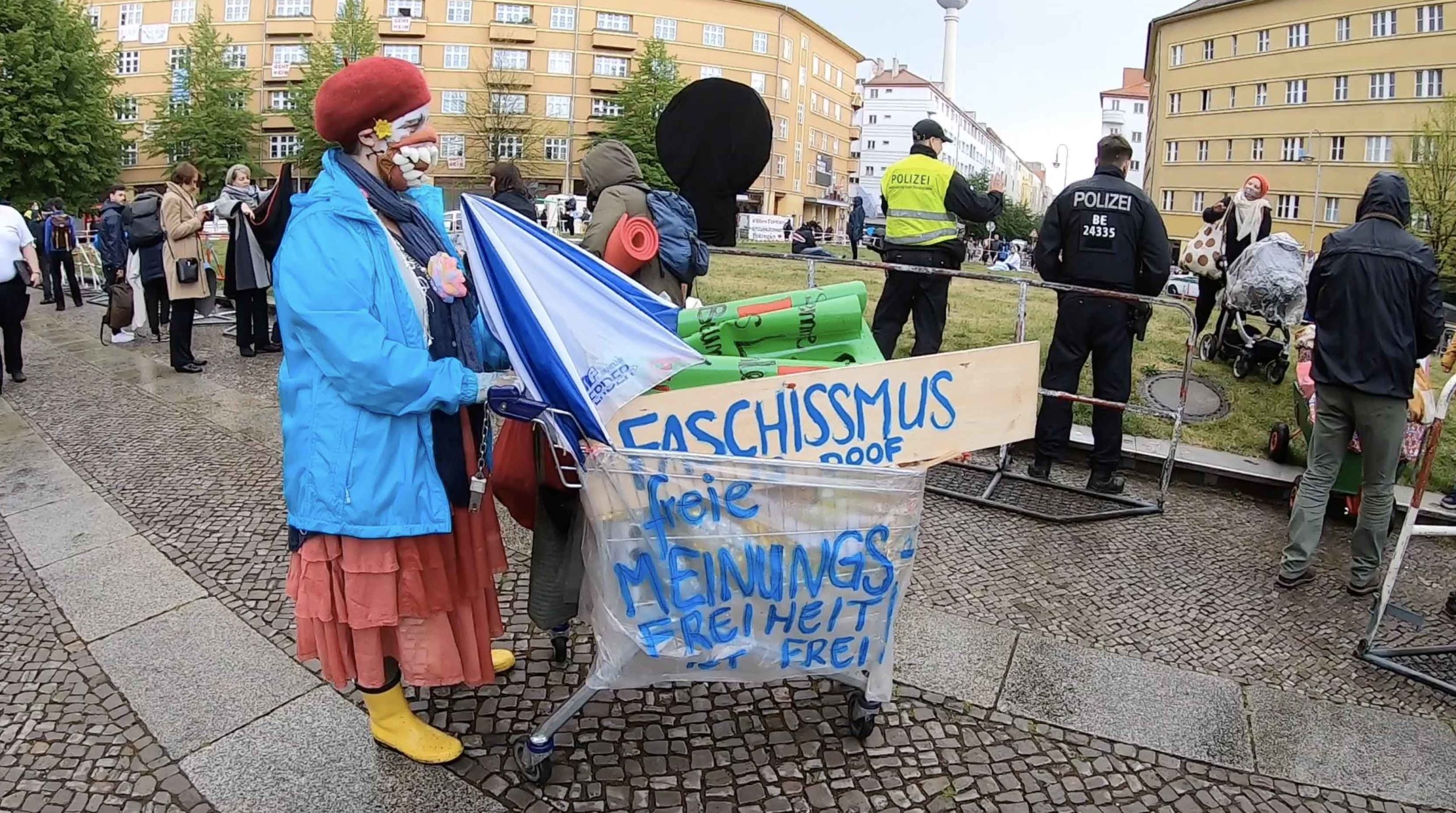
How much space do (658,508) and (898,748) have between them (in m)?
1.26

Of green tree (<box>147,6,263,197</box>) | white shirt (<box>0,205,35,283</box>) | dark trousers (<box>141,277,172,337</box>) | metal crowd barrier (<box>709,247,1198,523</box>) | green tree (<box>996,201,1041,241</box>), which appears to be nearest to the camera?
metal crowd barrier (<box>709,247,1198,523</box>)

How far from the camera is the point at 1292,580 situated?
4332 mm

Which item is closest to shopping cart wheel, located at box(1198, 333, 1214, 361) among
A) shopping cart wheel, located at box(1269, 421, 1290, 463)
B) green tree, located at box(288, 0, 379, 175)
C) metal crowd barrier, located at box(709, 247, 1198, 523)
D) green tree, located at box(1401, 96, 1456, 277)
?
shopping cart wheel, located at box(1269, 421, 1290, 463)

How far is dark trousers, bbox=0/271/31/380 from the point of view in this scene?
7.54 metres

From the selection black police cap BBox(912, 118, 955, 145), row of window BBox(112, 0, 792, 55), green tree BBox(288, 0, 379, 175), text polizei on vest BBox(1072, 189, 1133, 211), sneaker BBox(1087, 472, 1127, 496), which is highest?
row of window BBox(112, 0, 792, 55)

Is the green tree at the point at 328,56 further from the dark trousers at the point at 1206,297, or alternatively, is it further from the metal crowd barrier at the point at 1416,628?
the metal crowd barrier at the point at 1416,628

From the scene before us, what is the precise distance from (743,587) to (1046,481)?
156 inches

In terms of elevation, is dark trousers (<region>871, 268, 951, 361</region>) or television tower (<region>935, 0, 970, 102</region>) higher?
television tower (<region>935, 0, 970, 102</region>)

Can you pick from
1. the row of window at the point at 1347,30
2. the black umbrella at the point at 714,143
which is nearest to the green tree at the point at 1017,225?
the row of window at the point at 1347,30

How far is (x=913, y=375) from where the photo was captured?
2359mm

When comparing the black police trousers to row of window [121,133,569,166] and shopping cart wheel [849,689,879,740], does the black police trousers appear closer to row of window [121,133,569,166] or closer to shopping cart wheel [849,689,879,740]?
shopping cart wheel [849,689,879,740]

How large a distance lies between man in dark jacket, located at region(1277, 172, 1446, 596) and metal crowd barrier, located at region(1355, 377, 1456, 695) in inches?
17.6

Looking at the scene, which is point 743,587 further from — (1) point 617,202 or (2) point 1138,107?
(2) point 1138,107

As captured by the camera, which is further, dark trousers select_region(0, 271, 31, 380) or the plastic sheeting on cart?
dark trousers select_region(0, 271, 31, 380)
